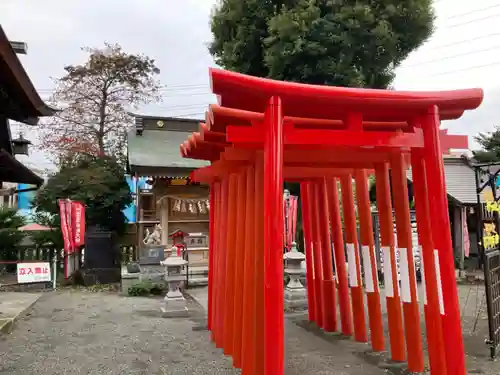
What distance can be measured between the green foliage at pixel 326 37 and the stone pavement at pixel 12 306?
10.2m

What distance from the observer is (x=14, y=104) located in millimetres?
9805

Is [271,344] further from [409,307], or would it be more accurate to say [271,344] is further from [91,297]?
[91,297]

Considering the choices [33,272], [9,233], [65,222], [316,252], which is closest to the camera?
[316,252]

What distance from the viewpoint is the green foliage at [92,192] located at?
48.6ft

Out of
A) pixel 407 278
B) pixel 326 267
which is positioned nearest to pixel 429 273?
pixel 407 278

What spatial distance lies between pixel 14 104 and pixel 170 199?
22.0ft

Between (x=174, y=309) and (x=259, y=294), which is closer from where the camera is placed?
(x=259, y=294)

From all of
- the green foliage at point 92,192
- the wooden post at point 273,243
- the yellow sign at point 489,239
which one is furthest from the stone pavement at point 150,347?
the green foliage at point 92,192

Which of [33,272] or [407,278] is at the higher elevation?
[407,278]

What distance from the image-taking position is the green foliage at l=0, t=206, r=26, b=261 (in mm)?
15445

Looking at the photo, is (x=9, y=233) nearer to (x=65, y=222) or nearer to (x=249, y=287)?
(x=65, y=222)

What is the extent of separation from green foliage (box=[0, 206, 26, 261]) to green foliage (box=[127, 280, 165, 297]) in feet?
20.4

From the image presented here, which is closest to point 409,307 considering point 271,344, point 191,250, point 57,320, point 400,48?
point 271,344

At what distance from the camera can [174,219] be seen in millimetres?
15578
